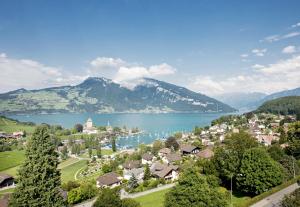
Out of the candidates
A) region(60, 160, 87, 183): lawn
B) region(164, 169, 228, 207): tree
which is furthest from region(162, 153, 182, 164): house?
region(164, 169, 228, 207): tree

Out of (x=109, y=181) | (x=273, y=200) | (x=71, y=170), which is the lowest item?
(x=71, y=170)

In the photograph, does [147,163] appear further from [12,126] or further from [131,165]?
[12,126]

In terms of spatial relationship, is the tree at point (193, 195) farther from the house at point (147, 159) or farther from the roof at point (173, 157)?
the house at point (147, 159)

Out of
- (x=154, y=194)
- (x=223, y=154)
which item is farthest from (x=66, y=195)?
(x=223, y=154)

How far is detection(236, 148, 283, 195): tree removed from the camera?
29197 millimetres

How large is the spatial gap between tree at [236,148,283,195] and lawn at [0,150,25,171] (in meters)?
57.7

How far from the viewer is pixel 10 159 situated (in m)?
76.6

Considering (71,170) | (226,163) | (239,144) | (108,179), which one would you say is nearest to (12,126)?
(71,170)

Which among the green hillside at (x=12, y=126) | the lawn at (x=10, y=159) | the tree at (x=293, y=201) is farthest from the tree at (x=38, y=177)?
the green hillside at (x=12, y=126)

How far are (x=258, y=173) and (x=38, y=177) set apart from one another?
22.2 meters

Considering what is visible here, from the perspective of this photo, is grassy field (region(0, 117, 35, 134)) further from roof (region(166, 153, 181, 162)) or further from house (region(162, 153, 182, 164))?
roof (region(166, 153, 181, 162))

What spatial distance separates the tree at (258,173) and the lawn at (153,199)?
9.20 m

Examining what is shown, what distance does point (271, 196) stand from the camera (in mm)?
27422

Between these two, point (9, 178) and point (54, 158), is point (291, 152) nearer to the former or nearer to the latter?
point (54, 158)
